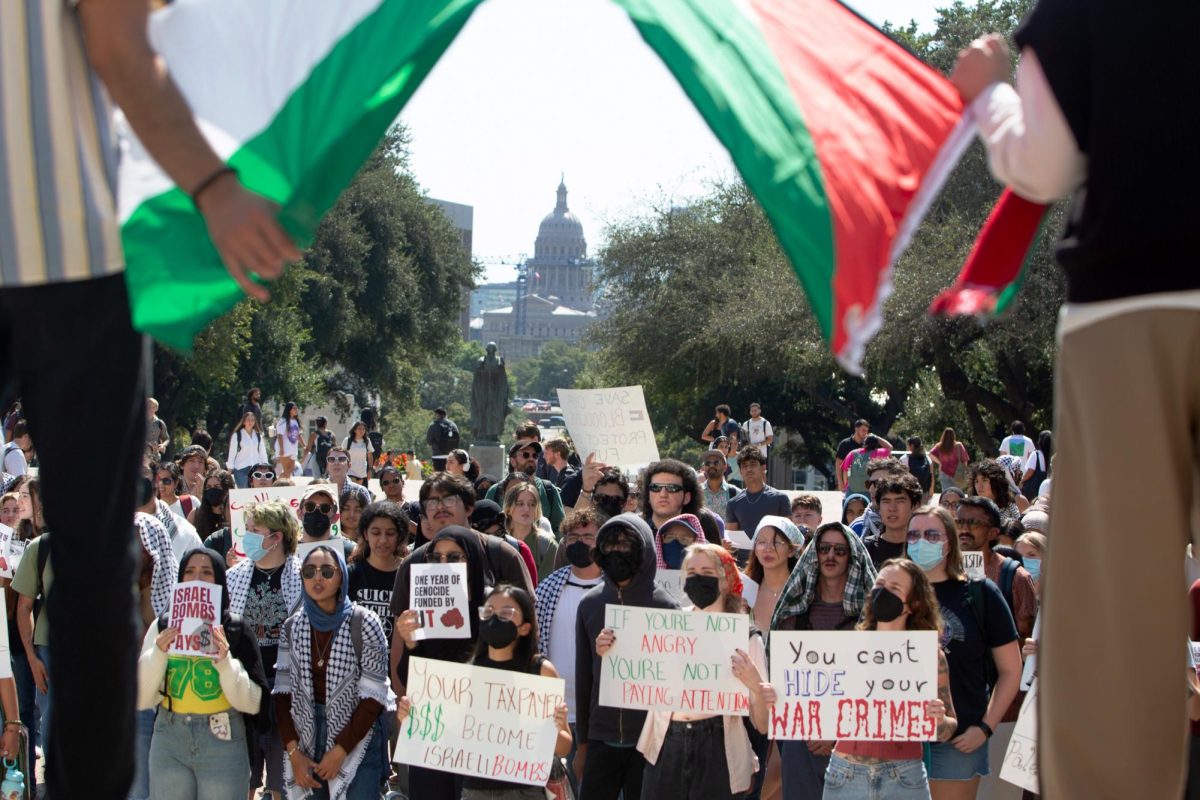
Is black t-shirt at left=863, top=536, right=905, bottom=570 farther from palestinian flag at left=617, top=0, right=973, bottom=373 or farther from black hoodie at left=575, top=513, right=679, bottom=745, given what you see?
palestinian flag at left=617, top=0, right=973, bottom=373

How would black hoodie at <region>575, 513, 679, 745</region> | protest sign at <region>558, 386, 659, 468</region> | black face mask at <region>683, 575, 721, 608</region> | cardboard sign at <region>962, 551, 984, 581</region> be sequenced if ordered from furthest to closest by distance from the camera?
1. protest sign at <region>558, 386, 659, 468</region>
2. cardboard sign at <region>962, 551, 984, 581</region>
3. black hoodie at <region>575, 513, 679, 745</region>
4. black face mask at <region>683, 575, 721, 608</region>

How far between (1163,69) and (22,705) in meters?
9.14

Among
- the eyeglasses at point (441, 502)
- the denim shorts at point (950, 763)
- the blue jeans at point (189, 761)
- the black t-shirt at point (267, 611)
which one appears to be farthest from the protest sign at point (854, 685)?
the black t-shirt at point (267, 611)

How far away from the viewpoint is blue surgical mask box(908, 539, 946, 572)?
8125mm

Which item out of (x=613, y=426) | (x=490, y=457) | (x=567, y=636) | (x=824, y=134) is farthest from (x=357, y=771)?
(x=490, y=457)

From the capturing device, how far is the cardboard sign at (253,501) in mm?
10727

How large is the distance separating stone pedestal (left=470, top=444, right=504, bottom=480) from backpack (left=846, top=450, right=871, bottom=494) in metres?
12.0

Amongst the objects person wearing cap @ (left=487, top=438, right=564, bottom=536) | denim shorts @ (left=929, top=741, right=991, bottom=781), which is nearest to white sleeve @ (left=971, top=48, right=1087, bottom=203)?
denim shorts @ (left=929, top=741, right=991, bottom=781)

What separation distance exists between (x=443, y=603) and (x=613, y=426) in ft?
26.4

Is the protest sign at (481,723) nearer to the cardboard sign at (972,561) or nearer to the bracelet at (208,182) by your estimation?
the cardboard sign at (972,561)

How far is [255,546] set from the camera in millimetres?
9531

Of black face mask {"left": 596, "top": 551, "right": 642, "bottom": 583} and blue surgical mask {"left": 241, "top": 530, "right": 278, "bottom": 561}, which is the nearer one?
black face mask {"left": 596, "top": 551, "right": 642, "bottom": 583}

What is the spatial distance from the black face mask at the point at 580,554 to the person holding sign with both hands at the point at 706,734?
114cm

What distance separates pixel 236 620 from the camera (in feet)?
28.5
